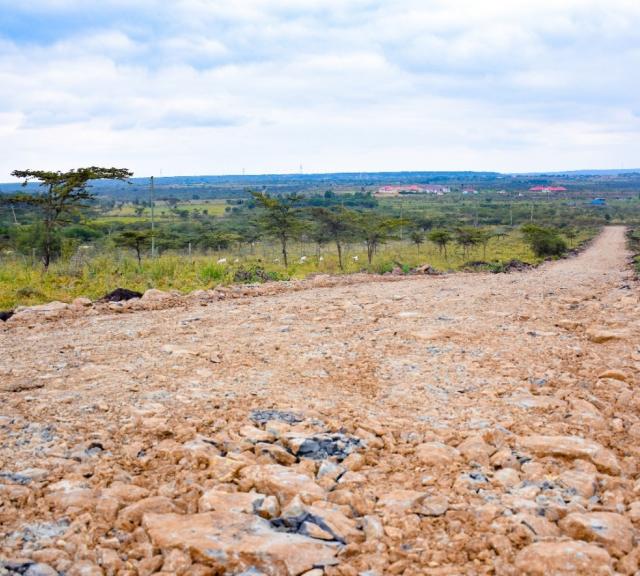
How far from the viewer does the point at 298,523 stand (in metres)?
2.55

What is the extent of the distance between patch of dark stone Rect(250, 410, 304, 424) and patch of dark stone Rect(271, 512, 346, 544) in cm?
104

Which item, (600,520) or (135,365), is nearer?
(600,520)

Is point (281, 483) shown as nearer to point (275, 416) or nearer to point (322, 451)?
point (322, 451)

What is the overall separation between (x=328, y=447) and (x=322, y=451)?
0.05 meters

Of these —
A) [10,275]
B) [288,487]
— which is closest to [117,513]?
[288,487]

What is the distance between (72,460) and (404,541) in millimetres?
1751

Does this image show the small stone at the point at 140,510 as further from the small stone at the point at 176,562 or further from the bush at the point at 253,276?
the bush at the point at 253,276

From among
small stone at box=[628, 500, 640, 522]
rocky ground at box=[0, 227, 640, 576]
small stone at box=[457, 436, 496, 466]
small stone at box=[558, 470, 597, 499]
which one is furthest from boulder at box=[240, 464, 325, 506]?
small stone at box=[628, 500, 640, 522]

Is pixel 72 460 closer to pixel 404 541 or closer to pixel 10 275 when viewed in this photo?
pixel 404 541

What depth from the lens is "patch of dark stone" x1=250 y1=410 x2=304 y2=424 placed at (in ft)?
11.9

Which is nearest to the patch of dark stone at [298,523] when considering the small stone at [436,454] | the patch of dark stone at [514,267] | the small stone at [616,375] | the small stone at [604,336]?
the small stone at [436,454]

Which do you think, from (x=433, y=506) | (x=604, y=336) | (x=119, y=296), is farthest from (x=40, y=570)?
(x=119, y=296)

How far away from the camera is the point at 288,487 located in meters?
2.81

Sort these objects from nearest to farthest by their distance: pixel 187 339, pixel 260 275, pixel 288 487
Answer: pixel 288 487, pixel 187 339, pixel 260 275
